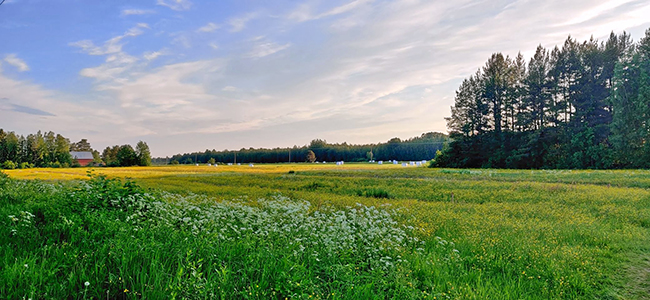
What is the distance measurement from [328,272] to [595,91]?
60.2 metres

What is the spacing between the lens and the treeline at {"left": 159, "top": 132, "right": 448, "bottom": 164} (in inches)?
4451

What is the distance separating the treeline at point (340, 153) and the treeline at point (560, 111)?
1983 inches

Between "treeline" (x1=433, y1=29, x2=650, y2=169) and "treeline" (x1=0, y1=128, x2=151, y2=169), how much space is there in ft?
201

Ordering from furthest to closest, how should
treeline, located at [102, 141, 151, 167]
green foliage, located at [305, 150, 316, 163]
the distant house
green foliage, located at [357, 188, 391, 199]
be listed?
green foliage, located at [305, 150, 316, 163] → the distant house → treeline, located at [102, 141, 151, 167] → green foliage, located at [357, 188, 391, 199]

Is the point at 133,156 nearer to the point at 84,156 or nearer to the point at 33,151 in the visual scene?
the point at 84,156

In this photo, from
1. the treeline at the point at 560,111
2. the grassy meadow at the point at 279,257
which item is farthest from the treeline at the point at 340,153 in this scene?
the grassy meadow at the point at 279,257

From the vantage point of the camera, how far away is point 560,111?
50156 mm

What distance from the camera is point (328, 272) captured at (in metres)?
4.38

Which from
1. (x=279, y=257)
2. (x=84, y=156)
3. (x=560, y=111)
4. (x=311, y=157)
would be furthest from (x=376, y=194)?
(x=311, y=157)

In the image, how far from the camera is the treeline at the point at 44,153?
4119 cm

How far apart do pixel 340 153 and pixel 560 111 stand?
256ft

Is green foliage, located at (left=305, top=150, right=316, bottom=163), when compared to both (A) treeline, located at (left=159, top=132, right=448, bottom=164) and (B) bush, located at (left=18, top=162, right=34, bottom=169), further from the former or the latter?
(B) bush, located at (left=18, top=162, right=34, bottom=169)

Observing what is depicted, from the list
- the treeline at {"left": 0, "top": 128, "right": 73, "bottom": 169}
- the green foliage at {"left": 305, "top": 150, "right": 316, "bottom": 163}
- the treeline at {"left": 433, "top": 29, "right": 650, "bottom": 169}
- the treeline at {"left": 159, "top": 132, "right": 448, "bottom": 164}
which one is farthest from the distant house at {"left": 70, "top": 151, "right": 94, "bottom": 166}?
the treeline at {"left": 433, "top": 29, "right": 650, "bottom": 169}

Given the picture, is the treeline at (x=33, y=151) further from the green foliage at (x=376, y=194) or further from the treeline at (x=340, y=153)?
the treeline at (x=340, y=153)
